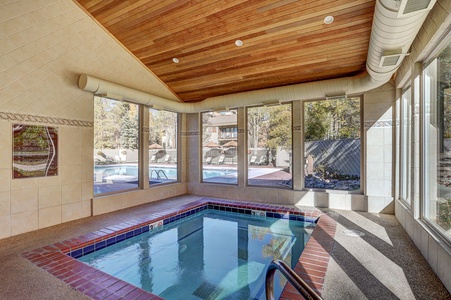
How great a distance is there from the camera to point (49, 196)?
14.0ft

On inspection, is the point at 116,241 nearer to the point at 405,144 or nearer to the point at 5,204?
the point at 5,204

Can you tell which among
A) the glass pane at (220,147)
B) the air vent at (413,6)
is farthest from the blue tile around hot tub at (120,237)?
the air vent at (413,6)

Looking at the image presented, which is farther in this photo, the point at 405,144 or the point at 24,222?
the point at 405,144

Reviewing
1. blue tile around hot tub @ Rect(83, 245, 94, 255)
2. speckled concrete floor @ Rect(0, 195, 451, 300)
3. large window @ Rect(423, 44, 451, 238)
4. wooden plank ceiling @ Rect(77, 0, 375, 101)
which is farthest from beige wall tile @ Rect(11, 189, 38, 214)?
large window @ Rect(423, 44, 451, 238)

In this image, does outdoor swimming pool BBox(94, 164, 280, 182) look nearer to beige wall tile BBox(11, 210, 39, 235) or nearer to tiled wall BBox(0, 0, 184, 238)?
tiled wall BBox(0, 0, 184, 238)

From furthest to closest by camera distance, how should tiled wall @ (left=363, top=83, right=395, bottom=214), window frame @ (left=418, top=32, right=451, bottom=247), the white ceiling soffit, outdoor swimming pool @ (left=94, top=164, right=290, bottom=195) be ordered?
1. outdoor swimming pool @ (left=94, top=164, right=290, bottom=195)
2. tiled wall @ (left=363, top=83, right=395, bottom=214)
3. window frame @ (left=418, top=32, right=451, bottom=247)
4. the white ceiling soffit

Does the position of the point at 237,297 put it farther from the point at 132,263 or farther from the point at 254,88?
the point at 254,88

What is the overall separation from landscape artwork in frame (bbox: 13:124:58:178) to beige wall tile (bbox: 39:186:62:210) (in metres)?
0.25

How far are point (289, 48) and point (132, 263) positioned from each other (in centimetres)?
433

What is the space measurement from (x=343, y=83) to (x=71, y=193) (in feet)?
18.2

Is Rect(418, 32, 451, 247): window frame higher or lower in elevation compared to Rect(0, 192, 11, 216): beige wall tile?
higher

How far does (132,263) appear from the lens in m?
3.42

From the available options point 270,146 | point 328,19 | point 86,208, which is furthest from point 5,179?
point 328,19

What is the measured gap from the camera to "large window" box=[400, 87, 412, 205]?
14.3ft
